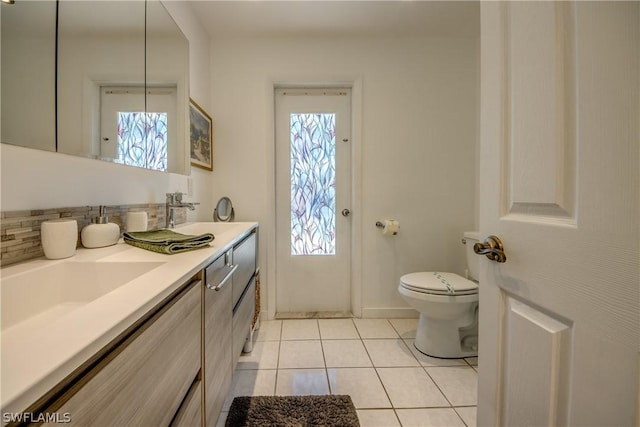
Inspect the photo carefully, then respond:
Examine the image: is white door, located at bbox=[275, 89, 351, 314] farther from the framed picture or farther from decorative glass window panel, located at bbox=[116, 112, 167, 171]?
decorative glass window panel, located at bbox=[116, 112, 167, 171]

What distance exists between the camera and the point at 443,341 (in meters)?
1.69

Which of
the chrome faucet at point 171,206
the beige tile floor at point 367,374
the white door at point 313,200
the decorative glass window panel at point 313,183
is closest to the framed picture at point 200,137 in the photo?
the chrome faucet at point 171,206

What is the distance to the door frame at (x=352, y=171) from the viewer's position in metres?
2.14

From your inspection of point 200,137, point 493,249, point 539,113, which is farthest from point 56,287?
point 200,137

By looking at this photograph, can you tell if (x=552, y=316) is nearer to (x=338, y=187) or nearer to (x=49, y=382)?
(x=49, y=382)

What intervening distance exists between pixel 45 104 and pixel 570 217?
134 cm

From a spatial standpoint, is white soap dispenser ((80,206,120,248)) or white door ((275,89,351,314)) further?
white door ((275,89,351,314))

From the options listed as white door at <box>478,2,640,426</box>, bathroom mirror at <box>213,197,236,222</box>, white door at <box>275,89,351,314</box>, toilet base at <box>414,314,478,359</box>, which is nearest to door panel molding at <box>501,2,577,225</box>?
white door at <box>478,2,640,426</box>

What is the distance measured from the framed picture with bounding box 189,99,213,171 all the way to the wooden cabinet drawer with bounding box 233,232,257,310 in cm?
71

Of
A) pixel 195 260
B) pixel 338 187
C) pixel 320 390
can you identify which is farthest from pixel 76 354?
pixel 338 187

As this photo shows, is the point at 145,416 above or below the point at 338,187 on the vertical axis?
below

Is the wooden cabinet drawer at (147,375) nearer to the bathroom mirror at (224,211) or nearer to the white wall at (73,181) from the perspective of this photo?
the white wall at (73,181)

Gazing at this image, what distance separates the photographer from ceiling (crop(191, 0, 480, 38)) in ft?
5.90

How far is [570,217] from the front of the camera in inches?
20.0
